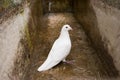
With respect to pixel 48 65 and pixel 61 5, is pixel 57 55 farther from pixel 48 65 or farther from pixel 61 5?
pixel 61 5

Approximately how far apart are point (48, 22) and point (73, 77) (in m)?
2.16

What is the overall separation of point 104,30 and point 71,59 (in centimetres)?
63

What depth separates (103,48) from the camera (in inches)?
119

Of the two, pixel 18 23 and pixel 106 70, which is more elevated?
pixel 18 23

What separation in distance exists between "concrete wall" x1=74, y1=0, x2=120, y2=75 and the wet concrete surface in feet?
0.41

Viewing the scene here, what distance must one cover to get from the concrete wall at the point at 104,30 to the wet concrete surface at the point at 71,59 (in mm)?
126

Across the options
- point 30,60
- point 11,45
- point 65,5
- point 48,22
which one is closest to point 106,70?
point 30,60

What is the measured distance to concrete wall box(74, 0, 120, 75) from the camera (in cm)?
259

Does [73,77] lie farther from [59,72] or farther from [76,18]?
[76,18]

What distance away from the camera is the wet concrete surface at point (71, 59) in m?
2.76

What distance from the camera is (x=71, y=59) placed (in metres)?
3.21

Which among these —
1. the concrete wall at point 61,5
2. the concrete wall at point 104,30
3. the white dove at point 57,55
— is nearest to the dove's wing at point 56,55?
the white dove at point 57,55

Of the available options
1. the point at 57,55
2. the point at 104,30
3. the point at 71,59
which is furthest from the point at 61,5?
the point at 57,55

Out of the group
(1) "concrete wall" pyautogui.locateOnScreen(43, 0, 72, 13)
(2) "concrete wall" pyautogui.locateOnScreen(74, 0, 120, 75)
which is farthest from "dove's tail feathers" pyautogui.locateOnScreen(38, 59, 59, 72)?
(1) "concrete wall" pyautogui.locateOnScreen(43, 0, 72, 13)
